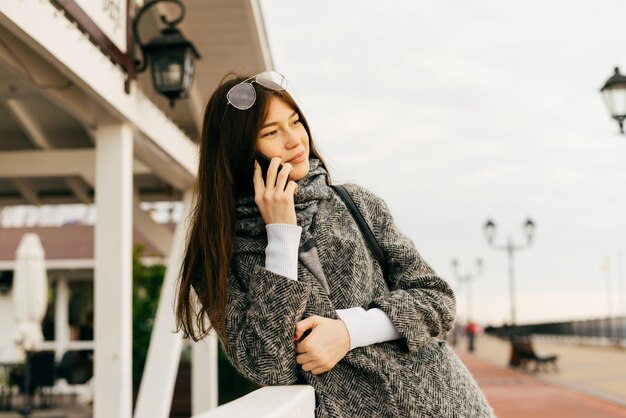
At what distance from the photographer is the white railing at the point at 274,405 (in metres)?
1.42

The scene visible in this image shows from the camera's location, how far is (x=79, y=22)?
4383mm

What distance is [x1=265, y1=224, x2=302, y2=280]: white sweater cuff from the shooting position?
6.18 ft

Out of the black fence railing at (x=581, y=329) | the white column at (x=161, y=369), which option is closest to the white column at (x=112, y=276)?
the white column at (x=161, y=369)

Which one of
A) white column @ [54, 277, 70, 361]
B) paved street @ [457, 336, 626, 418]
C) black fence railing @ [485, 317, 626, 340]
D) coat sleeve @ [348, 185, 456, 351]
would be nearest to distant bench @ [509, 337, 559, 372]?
paved street @ [457, 336, 626, 418]

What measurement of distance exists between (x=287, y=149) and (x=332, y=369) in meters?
0.58

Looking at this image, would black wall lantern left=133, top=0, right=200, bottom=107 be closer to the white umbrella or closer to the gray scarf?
the gray scarf

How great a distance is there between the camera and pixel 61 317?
15.5m

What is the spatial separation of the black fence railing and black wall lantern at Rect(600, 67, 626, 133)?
14829 millimetres

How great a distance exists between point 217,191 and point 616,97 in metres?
8.70

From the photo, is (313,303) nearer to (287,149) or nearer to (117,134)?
(287,149)

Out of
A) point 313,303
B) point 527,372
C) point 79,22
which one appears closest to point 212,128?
point 313,303

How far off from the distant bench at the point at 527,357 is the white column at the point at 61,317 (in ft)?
34.6

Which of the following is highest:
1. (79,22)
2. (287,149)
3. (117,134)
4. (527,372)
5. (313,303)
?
(79,22)

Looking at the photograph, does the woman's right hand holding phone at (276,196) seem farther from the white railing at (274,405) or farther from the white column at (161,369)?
the white column at (161,369)
